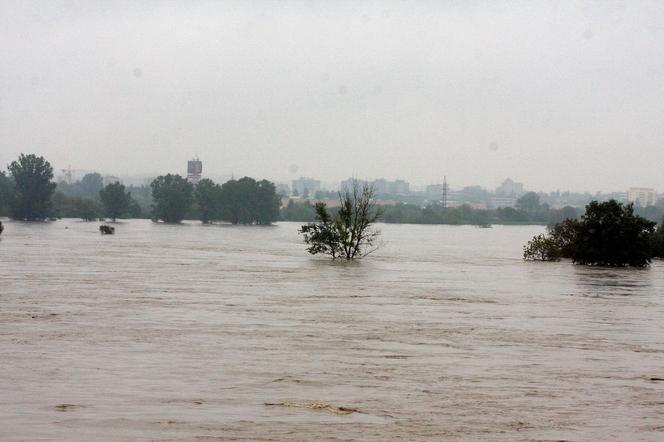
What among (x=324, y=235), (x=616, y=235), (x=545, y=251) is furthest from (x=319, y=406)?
(x=545, y=251)

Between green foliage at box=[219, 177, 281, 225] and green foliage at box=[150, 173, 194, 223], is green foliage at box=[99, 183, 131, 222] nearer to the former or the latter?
green foliage at box=[150, 173, 194, 223]

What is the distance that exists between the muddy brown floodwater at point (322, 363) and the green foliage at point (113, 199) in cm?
14560

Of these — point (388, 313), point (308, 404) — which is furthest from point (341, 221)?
point (308, 404)

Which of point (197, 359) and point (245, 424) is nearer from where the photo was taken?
point (245, 424)

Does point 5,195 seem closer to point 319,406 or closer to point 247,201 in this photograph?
point 247,201

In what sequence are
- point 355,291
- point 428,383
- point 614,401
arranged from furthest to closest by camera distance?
point 355,291
point 428,383
point 614,401

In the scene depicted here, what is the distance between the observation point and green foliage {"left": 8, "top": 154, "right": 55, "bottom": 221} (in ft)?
527

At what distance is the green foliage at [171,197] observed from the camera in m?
175

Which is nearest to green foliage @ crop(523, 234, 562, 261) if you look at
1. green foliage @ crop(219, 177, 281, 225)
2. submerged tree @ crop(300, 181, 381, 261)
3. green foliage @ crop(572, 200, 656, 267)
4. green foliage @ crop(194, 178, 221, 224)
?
green foliage @ crop(572, 200, 656, 267)

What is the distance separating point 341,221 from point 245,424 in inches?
2092

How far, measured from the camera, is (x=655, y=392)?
577 inches

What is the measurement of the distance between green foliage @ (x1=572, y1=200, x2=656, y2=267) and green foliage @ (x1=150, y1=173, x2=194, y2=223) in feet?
400

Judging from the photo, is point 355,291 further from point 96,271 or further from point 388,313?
point 96,271

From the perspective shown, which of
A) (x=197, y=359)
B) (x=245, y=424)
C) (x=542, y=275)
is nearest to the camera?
(x=245, y=424)
